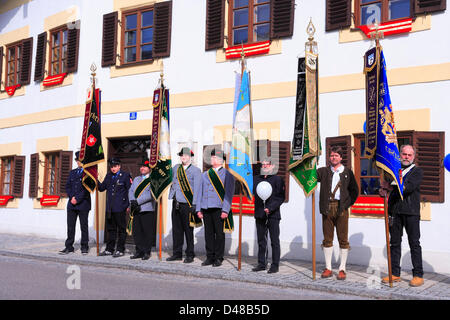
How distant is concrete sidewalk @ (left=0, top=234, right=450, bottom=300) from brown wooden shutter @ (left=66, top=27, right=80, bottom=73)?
4.89m

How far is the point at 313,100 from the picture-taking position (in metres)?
7.94

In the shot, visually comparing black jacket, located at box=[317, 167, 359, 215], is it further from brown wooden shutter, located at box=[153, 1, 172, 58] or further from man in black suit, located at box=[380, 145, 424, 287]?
brown wooden shutter, located at box=[153, 1, 172, 58]

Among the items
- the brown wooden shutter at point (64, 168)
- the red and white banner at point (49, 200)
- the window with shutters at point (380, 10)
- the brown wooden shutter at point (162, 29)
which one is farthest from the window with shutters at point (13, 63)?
the window with shutters at point (380, 10)

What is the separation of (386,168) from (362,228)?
2.46 metres

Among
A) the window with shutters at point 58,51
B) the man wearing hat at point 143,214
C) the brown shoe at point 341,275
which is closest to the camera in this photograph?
the brown shoe at point 341,275

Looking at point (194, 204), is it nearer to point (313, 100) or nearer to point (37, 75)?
point (313, 100)

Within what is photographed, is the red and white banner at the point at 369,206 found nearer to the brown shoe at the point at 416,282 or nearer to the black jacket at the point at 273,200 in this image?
the black jacket at the point at 273,200

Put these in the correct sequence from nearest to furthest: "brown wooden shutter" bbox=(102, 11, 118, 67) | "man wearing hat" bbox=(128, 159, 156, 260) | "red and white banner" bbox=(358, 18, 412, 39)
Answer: "red and white banner" bbox=(358, 18, 412, 39)
"man wearing hat" bbox=(128, 159, 156, 260)
"brown wooden shutter" bbox=(102, 11, 118, 67)

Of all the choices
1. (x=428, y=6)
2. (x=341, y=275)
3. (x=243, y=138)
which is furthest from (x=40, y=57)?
(x=341, y=275)

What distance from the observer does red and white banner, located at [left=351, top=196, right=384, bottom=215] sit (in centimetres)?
926

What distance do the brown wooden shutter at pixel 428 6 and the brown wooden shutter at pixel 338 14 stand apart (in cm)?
121

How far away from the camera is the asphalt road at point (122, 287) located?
6.43 m

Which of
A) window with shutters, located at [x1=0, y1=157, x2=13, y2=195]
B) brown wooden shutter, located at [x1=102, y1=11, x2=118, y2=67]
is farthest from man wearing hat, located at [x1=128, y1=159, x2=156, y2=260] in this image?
window with shutters, located at [x1=0, y1=157, x2=13, y2=195]

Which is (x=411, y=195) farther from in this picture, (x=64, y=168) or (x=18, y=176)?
(x=18, y=176)
